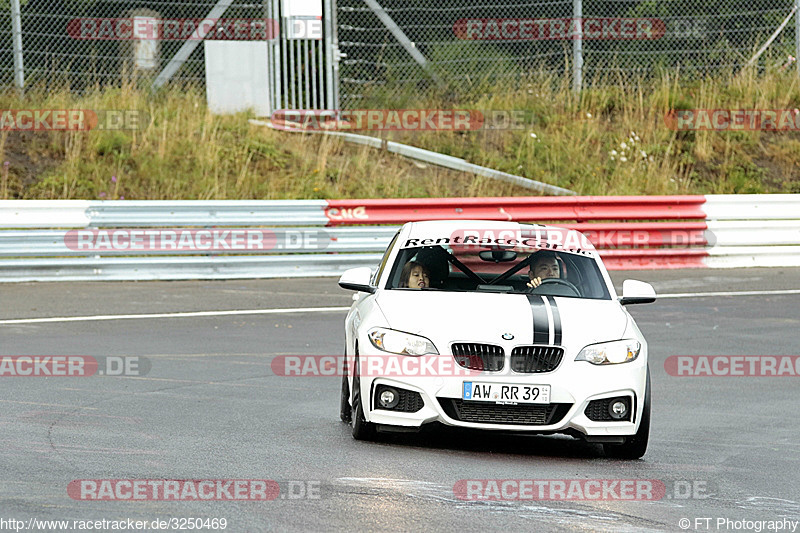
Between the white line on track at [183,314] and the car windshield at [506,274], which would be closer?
the car windshield at [506,274]

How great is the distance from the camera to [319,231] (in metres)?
17.0

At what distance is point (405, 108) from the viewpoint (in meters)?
23.3

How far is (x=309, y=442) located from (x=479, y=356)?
1.17 meters

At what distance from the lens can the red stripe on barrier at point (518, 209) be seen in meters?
17.5

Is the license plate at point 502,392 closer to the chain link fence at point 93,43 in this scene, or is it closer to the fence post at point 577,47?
the chain link fence at point 93,43

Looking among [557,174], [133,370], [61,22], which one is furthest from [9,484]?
[557,174]

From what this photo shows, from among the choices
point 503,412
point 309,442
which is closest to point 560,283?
point 503,412

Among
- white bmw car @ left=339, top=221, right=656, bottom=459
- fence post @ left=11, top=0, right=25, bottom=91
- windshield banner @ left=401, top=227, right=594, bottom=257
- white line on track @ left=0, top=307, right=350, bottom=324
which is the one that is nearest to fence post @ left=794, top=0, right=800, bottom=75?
white line on track @ left=0, top=307, right=350, bottom=324

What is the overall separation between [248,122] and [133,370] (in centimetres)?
1170

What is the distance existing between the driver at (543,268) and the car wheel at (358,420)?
1.56 metres

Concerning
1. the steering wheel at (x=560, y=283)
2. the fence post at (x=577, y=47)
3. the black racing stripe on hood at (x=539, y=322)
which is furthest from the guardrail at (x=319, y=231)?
the black racing stripe on hood at (x=539, y=322)

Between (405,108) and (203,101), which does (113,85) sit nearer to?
(203,101)

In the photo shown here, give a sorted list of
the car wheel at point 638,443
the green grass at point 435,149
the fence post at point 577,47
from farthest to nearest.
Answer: the fence post at point 577,47 → the green grass at point 435,149 → the car wheel at point 638,443

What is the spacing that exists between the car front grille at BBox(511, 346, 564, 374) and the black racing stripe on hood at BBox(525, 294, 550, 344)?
5 centimetres
